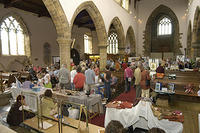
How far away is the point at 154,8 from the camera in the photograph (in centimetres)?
1856

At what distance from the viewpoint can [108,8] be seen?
11.5 m

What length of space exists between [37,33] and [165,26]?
16434 mm

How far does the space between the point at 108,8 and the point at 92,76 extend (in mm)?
7904

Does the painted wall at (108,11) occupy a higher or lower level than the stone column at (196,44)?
higher

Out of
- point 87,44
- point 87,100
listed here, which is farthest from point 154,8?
point 87,100

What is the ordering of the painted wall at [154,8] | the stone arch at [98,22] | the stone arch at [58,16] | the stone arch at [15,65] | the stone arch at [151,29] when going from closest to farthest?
1. the stone arch at [58,16]
2. the stone arch at [98,22]
3. the stone arch at [15,65]
4. the painted wall at [154,8]
5. the stone arch at [151,29]

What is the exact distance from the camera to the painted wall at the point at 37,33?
41.6 ft

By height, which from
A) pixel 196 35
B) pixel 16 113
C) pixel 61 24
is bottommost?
pixel 16 113

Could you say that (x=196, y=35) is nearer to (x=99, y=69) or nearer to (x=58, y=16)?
(x=99, y=69)

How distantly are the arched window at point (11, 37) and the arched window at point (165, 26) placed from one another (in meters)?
17.3

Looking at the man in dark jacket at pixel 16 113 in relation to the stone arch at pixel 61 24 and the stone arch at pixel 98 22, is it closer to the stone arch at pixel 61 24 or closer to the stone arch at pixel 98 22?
the stone arch at pixel 61 24

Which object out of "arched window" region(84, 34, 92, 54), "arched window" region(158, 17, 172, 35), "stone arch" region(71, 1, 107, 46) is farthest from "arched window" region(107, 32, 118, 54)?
"stone arch" region(71, 1, 107, 46)

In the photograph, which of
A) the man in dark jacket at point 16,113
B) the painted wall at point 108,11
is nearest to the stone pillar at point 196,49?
the painted wall at point 108,11

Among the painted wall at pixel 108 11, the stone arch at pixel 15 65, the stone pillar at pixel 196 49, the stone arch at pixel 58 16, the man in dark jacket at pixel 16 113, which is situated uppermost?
the painted wall at pixel 108 11
